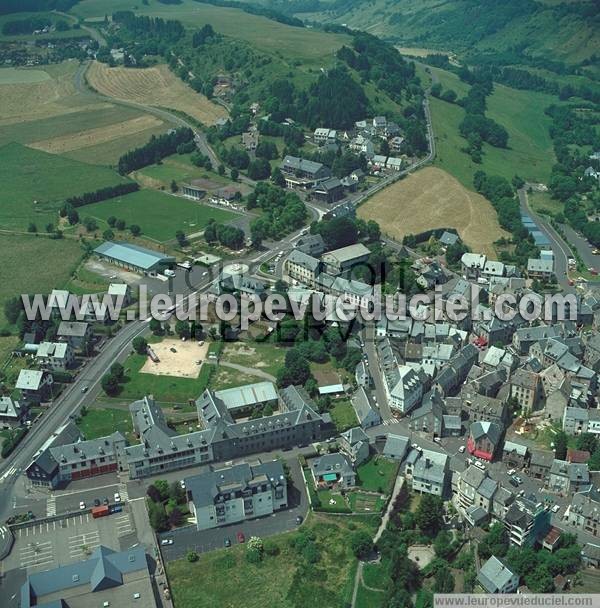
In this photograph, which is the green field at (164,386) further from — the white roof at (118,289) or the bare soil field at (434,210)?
the bare soil field at (434,210)

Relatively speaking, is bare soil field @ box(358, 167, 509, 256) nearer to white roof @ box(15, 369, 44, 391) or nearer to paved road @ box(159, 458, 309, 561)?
white roof @ box(15, 369, 44, 391)

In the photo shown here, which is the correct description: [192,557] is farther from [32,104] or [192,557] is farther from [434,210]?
[32,104]

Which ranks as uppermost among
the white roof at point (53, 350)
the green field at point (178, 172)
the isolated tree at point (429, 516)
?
the isolated tree at point (429, 516)

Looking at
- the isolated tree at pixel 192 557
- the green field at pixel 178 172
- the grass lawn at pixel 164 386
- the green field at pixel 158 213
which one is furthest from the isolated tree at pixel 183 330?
the green field at pixel 178 172

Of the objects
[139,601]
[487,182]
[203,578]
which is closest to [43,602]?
[139,601]

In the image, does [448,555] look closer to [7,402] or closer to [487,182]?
[7,402]

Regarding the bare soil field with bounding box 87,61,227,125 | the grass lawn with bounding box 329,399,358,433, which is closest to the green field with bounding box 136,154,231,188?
the bare soil field with bounding box 87,61,227,125
